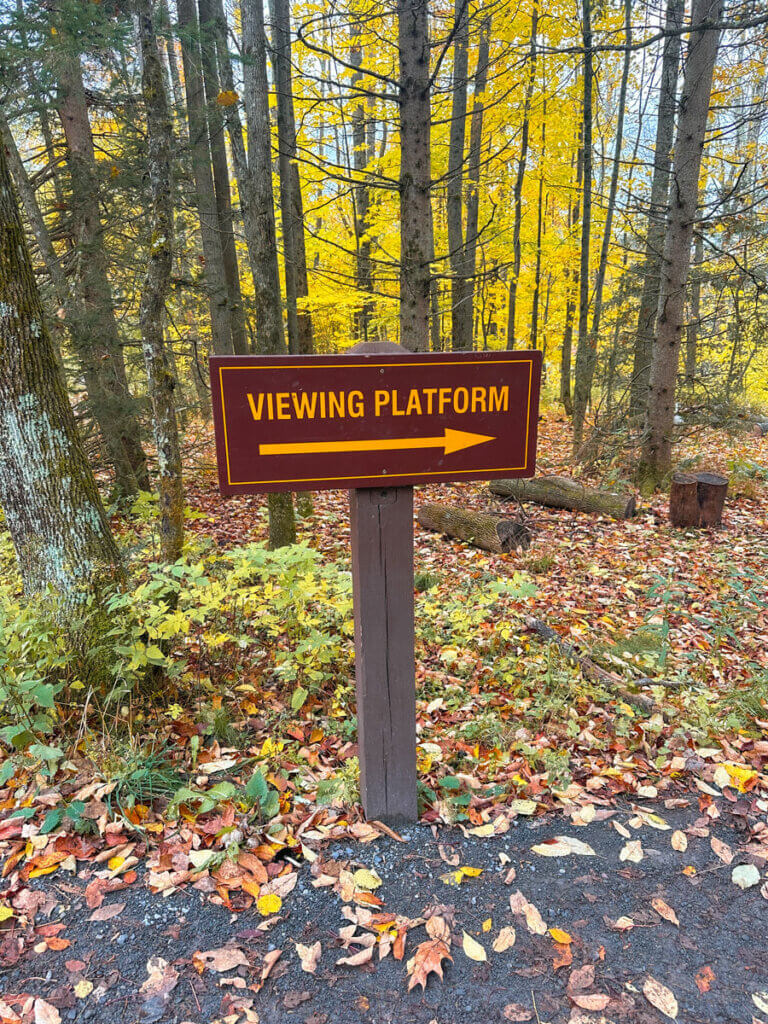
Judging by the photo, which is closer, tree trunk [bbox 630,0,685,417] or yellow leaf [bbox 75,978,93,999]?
yellow leaf [bbox 75,978,93,999]

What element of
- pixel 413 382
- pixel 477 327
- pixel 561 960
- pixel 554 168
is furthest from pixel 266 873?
pixel 477 327

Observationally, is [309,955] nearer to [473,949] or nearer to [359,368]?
[473,949]

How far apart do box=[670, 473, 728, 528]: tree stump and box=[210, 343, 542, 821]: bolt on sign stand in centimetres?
603

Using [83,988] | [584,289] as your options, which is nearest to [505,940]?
[83,988]

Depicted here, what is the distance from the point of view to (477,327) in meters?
20.8

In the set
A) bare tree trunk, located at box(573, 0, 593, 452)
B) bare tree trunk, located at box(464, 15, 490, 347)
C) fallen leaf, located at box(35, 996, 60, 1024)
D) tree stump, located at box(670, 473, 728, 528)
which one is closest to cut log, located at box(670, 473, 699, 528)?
tree stump, located at box(670, 473, 728, 528)

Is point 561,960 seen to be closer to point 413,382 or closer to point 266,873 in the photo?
point 266,873

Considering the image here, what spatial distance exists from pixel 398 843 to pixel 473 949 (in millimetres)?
585

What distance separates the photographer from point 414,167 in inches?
226

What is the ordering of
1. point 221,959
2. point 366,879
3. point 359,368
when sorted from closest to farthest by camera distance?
1. point 221,959
2. point 359,368
3. point 366,879

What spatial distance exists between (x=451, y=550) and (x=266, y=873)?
4.99 metres

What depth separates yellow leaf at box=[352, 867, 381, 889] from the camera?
7.63 feet

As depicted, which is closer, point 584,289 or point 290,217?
point 290,217

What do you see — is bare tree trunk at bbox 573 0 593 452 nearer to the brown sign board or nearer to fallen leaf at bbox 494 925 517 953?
the brown sign board
